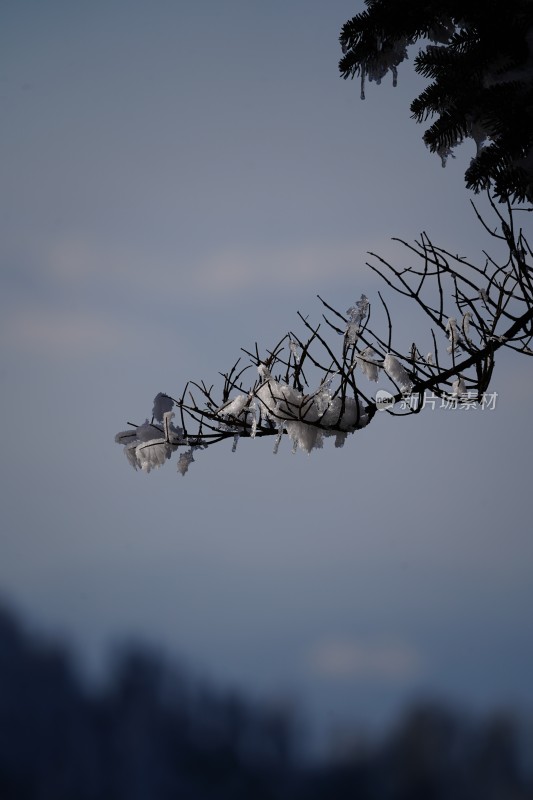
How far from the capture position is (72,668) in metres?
111

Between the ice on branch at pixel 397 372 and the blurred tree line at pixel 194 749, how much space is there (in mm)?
74725

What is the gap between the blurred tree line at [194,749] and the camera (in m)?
75.8

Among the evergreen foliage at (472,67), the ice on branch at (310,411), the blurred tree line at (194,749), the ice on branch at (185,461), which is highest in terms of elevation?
the evergreen foliage at (472,67)

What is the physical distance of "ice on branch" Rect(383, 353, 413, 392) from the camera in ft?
16.6

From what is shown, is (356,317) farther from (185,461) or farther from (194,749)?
(194,749)

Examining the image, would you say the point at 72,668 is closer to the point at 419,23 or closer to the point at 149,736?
the point at 149,736

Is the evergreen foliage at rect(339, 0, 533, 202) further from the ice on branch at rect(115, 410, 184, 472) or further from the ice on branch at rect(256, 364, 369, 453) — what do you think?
the ice on branch at rect(115, 410, 184, 472)

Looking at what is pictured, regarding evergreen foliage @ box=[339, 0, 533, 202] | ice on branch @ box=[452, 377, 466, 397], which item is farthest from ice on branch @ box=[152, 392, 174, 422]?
evergreen foliage @ box=[339, 0, 533, 202]

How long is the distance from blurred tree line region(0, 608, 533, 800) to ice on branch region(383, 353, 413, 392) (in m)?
74.7

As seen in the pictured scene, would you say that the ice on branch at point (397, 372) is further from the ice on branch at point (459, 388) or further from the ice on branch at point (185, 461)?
the ice on branch at point (185, 461)

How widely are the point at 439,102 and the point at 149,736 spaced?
101m

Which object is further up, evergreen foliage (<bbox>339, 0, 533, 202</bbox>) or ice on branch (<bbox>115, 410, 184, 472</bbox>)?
evergreen foliage (<bbox>339, 0, 533, 202</bbox>)


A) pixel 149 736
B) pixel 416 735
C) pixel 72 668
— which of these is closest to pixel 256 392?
pixel 416 735

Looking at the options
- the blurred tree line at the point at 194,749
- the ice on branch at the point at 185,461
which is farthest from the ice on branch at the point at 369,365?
the blurred tree line at the point at 194,749
